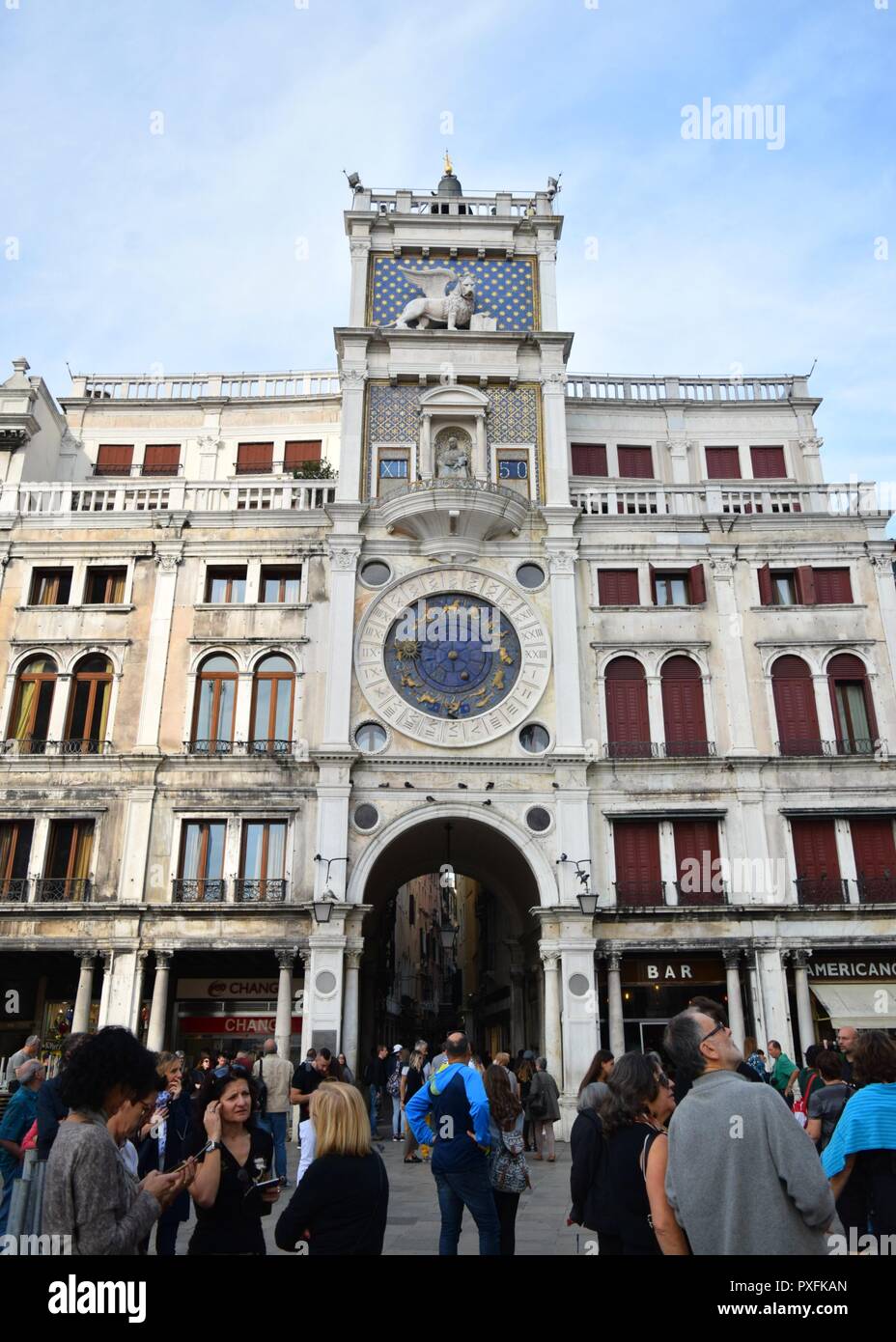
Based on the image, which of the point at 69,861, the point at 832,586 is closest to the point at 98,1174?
the point at 69,861

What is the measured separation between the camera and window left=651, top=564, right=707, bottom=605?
29.5 metres

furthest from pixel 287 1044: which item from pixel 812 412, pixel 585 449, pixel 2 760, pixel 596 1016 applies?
pixel 812 412

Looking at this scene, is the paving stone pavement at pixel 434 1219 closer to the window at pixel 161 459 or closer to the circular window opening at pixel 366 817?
the circular window opening at pixel 366 817

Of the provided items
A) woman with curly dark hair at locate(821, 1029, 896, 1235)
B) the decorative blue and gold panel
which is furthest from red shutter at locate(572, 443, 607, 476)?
woman with curly dark hair at locate(821, 1029, 896, 1235)

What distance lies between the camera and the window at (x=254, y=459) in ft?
118

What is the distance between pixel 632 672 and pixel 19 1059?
2015cm

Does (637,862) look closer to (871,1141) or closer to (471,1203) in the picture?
(471,1203)

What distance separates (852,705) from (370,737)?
1340 centimetres

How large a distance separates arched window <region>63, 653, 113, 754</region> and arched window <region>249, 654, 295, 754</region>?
13.4 feet

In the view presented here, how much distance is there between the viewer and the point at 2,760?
27.4 meters

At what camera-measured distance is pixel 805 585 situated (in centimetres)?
2925

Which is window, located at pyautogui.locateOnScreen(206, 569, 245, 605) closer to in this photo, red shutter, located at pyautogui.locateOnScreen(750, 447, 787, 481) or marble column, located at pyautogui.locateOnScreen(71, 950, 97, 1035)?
marble column, located at pyautogui.locateOnScreen(71, 950, 97, 1035)

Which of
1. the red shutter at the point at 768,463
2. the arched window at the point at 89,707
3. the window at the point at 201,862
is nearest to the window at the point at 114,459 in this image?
the arched window at the point at 89,707
